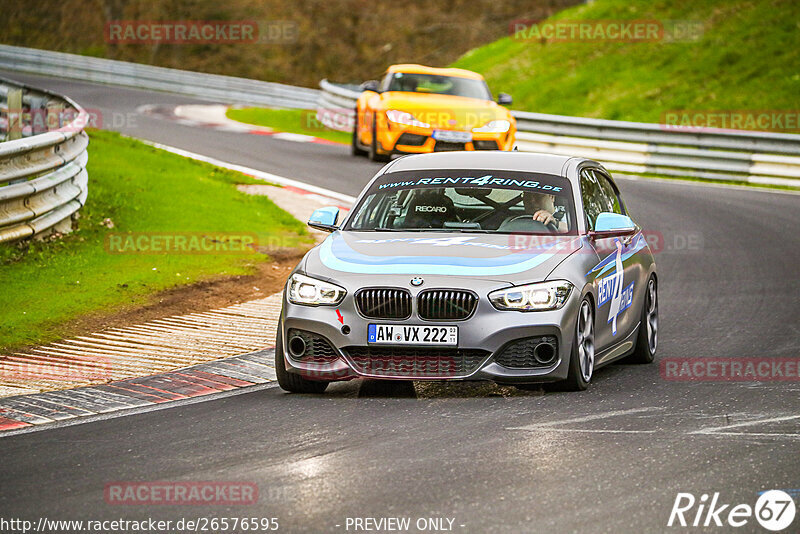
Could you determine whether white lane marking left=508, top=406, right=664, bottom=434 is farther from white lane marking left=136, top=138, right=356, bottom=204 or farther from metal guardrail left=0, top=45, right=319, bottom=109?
metal guardrail left=0, top=45, right=319, bottom=109

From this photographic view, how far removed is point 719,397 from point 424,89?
15.2 meters

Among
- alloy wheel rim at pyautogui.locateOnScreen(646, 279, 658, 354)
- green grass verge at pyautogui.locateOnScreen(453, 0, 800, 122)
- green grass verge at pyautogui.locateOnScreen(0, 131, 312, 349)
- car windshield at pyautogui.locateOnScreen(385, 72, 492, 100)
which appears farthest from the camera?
green grass verge at pyautogui.locateOnScreen(453, 0, 800, 122)

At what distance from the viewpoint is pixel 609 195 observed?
1038 cm

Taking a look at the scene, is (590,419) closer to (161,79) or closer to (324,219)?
(324,219)

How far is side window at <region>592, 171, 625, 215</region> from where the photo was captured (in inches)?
403

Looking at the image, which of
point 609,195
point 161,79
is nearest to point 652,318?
point 609,195

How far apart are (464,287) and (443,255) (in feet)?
1.43

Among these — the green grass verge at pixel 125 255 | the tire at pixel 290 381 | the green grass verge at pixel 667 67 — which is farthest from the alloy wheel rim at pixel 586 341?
the green grass verge at pixel 667 67

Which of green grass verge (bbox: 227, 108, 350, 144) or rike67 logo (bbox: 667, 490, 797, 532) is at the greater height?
rike67 logo (bbox: 667, 490, 797, 532)

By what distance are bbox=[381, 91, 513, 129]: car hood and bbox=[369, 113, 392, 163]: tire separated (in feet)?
1.42

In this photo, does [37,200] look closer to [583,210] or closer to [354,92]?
[583,210]

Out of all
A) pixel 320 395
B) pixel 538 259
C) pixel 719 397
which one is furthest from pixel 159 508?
pixel 719 397

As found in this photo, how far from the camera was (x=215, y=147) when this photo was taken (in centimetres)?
2459

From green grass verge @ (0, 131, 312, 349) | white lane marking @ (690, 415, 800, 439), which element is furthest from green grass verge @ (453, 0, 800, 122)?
white lane marking @ (690, 415, 800, 439)
